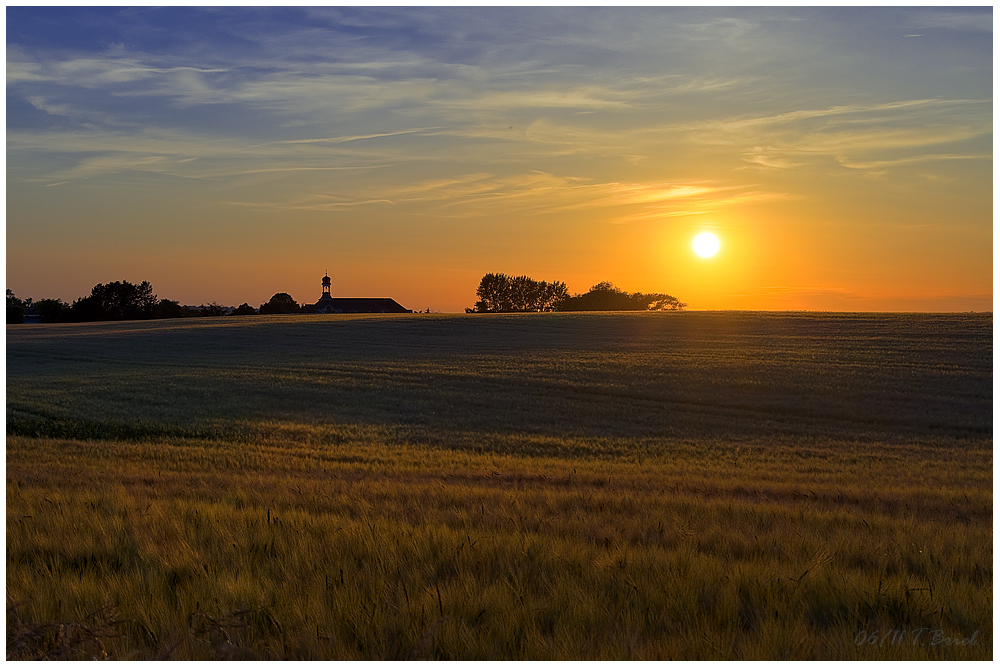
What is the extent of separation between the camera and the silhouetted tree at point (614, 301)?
12862 centimetres

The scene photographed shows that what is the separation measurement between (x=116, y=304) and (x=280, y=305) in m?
26.7

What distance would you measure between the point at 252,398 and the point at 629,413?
15843 millimetres

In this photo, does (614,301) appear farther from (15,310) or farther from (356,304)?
(15,310)

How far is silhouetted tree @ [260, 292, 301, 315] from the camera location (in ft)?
429

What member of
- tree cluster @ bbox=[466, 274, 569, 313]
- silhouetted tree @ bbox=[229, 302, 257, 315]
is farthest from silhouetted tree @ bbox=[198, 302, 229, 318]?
tree cluster @ bbox=[466, 274, 569, 313]

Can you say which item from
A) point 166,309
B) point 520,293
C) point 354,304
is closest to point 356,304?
point 354,304

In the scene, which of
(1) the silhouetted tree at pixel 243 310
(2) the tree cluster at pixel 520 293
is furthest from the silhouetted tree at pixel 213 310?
(2) the tree cluster at pixel 520 293

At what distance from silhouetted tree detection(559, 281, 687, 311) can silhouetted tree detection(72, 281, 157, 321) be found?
6649 centimetres

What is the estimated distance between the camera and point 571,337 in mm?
59156

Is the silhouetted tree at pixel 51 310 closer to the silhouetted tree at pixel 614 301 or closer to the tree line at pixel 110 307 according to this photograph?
the tree line at pixel 110 307

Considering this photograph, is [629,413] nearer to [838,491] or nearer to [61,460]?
[838,491]

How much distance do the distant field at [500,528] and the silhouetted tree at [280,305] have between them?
100 m

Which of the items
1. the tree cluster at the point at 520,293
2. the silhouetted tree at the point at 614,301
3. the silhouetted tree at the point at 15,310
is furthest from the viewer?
the tree cluster at the point at 520,293

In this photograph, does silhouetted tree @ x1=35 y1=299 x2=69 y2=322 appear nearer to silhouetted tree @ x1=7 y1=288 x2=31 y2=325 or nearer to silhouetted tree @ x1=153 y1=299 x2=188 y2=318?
silhouetted tree @ x1=7 y1=288 x2=31 y2=325
